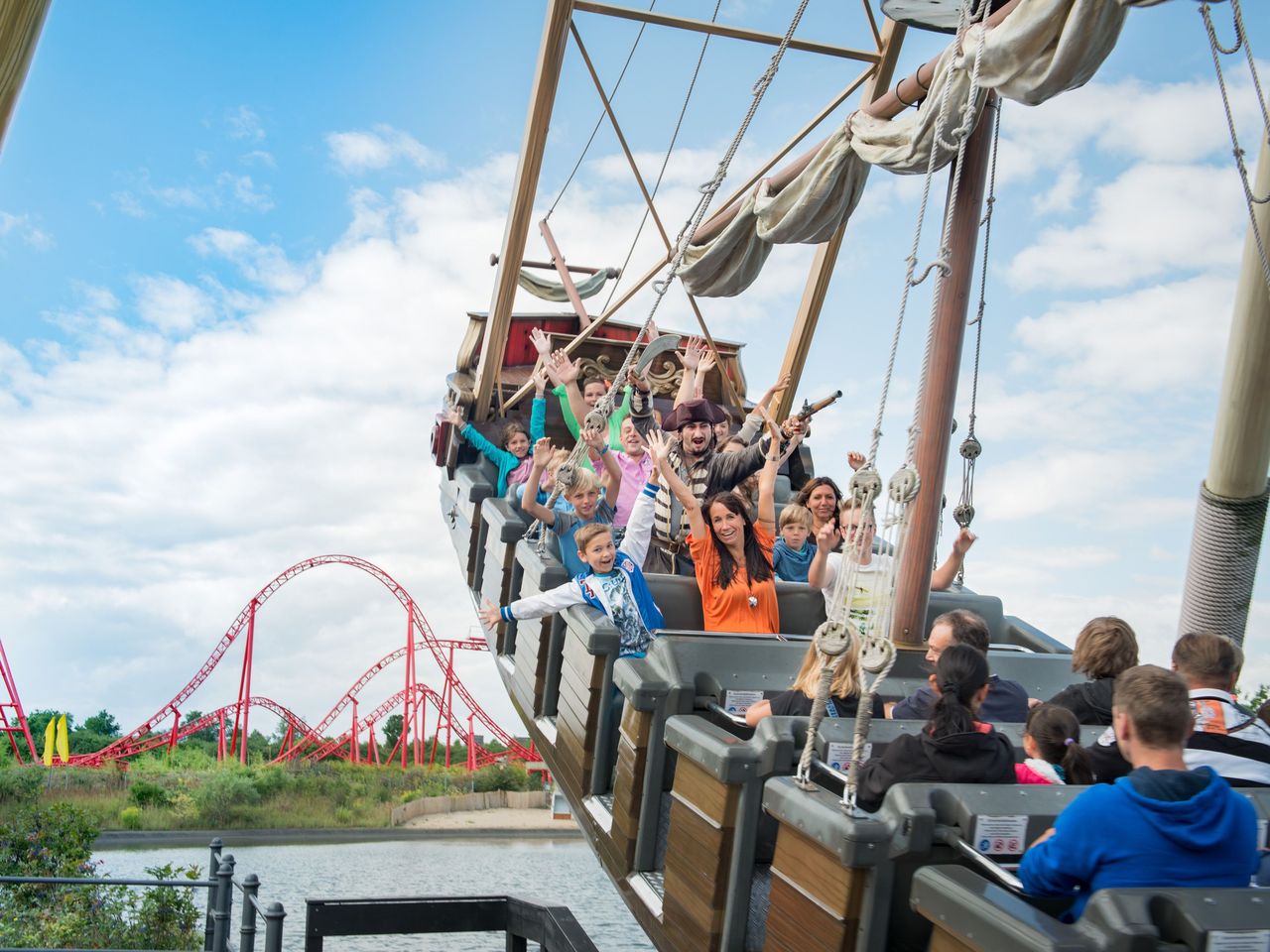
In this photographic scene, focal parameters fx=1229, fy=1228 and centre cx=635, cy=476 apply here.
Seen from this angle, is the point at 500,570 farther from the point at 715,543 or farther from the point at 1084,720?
the point at 1084,720

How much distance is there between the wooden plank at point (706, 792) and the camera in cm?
256

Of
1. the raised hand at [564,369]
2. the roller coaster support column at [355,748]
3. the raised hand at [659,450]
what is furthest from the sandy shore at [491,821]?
the raised hand at [659,450]

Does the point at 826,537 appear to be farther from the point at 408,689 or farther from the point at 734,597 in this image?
the point at 408,689

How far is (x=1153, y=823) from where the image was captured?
177 centimetres

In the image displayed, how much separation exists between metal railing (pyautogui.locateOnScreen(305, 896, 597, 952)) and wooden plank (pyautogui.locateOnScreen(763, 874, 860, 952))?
9.41 feet

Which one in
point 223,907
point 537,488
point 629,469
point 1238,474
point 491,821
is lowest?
point 491,821

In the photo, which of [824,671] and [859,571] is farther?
[859,571]

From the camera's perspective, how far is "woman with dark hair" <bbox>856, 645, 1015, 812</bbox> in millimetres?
2242

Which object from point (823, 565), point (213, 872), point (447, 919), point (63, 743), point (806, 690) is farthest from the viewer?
point (63, 743)

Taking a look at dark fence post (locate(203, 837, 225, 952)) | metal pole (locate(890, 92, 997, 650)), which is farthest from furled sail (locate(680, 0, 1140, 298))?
dark fence post (locate(203, 837, 225, 952))

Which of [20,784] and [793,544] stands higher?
[793,544]

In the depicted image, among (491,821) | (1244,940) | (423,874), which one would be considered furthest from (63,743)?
(1244,940)

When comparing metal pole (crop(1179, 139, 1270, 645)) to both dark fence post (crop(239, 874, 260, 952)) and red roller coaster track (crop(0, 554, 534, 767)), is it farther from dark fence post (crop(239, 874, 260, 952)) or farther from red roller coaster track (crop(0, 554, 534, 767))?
red roller coaster track (crop(0, 554, 534, 767))

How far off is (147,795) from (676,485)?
10.0m
